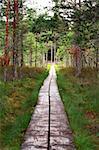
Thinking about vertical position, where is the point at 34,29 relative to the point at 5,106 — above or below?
above

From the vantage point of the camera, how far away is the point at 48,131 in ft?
36.3

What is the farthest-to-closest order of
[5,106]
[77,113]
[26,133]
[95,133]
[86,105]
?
[86,105] < [5,106] < [77,113] < [95,133] < [26,133]

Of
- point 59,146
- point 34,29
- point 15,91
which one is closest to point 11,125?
point 59,146

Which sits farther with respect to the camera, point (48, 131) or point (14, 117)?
point (14, 117)

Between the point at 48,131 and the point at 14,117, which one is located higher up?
the point at 48,131

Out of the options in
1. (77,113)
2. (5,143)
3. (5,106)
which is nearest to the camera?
(5,143)

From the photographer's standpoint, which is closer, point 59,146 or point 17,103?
point 59,146

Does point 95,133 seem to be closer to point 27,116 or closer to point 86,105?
point 27,116

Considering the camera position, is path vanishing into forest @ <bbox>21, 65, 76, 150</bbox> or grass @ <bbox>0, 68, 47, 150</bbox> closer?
path vanishing into forest @ <bbox>21, 65, 76, 150</bbox>

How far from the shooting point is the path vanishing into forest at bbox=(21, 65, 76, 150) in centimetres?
951

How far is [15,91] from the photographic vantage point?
67.6ft

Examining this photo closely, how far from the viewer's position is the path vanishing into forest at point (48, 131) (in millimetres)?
9511

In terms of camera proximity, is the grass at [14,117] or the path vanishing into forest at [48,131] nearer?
the path vanishing into forest at [48,131]

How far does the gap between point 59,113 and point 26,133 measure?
3.63m
